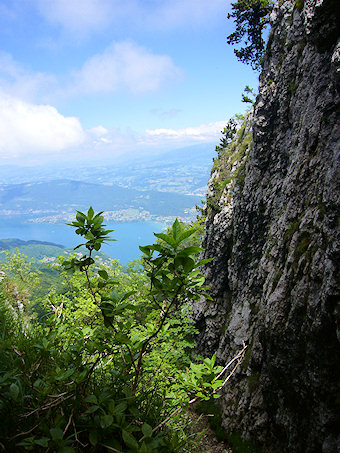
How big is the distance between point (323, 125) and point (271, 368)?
8.38 metres

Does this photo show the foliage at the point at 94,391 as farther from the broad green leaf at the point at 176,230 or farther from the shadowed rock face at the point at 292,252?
the shadowed rock face at the point at 292,252

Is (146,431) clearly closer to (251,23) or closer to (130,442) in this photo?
(130,442)

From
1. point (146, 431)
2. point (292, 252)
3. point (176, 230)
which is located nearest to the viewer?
point (146, 431)

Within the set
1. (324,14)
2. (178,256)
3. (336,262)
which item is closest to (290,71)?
(324,14)

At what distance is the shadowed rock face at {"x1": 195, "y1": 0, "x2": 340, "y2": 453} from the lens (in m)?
6.22

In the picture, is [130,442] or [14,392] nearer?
[130,442]

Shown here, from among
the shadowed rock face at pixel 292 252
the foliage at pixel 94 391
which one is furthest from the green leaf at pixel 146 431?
the shadowed rock face at pixel 292 252

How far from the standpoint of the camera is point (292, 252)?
8.43 m

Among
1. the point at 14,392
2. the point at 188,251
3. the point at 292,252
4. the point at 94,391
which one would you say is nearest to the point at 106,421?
the point at 94,391

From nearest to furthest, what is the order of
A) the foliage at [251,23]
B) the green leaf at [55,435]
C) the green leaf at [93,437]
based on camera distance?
the green leaf at [55,435]
the green leaf at [93,437]
the foliage at [251,23]

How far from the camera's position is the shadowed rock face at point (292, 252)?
6.22m

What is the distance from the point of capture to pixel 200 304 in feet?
63.4

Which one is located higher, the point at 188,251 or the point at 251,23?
the point at 251,23

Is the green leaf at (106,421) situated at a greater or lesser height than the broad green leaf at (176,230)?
lesser
